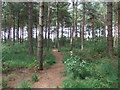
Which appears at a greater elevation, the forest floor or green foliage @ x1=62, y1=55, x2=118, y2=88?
green foliage @ x1=62, y1=55, x2=118, y2=88

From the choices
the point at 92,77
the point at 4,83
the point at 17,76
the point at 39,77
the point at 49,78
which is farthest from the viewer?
the point at 17,76

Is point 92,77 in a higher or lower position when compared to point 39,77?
higher

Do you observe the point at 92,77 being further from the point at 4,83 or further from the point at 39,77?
the point at 4,83

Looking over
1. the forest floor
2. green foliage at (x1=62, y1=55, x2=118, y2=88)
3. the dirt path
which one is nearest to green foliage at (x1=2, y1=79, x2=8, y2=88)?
the forest floor

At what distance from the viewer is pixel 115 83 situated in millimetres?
7098

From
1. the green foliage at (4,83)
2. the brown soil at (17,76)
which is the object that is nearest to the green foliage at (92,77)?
the brown soil at (17,76)

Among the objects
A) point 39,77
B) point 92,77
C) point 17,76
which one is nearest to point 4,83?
point 17,76

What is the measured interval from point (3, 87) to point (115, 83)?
4.65 meters

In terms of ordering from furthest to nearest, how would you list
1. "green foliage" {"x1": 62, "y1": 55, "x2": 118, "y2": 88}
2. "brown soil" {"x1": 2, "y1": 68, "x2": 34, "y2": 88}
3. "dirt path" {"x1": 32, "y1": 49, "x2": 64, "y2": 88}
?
"brown soil" {"x1": 2, "y1": 68, "x2": 34, "y2": 88} → "dirt path" {"x1": 32, "y1": 49, "x2": 64, "y2": 88} → "green foliage" {"x1": 62, "y1": 55, "x2": 118, "y2": 88}

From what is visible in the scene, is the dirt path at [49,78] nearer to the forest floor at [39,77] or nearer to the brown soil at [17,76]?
the forest floor at [39,77]

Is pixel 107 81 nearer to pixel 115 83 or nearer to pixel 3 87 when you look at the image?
pixel 115 83

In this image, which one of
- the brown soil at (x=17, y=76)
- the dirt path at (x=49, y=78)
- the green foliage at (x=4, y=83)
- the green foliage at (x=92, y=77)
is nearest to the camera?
the green foliage at (x=92, y=77)

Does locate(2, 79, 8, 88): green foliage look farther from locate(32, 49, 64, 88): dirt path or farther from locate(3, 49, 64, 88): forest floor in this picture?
locate(32, 49, 64, 88): dirt path

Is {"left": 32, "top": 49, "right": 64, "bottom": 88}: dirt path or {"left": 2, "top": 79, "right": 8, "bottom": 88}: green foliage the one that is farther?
{"left": 2, "top": 79, "right": 8, "bottom": 88}: green foliage
